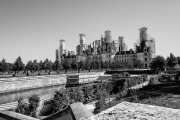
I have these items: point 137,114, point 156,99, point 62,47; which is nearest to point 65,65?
point 156,99

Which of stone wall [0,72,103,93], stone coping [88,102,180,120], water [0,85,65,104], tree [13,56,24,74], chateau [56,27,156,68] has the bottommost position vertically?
water [0,85,65,104]

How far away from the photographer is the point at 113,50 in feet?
312

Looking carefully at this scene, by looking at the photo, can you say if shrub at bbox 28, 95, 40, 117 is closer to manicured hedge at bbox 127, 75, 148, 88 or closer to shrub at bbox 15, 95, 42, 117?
shrub at bbox 15, 95, 42, 117

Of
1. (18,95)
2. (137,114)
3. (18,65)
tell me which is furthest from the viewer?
(18,65)

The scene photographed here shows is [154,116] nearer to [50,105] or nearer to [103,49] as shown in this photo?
[50,105]

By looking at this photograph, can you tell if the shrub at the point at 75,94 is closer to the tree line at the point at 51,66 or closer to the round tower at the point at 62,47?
the tree line at the point at 51,66

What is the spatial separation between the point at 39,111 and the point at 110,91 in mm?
8133

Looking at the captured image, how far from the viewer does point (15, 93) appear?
2011 centimetres

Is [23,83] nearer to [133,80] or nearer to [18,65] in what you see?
[133,80]

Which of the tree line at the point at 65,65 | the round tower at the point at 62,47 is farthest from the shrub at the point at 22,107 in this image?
the round tower at the point at 62,47

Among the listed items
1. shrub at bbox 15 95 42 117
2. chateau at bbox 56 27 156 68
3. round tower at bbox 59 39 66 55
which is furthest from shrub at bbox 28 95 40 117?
round tower at bbox 59 39 66 55

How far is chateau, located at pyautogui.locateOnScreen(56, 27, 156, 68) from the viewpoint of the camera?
83.3 metres

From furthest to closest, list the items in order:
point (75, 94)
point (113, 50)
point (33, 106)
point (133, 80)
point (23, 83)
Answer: point (113, 50) < point (23, 83) < point (133, 80) < point (75, 94) < point (33, 106)

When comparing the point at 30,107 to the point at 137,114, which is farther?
the point at 30,107
